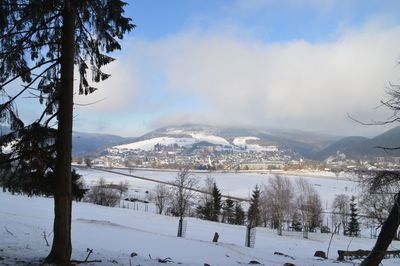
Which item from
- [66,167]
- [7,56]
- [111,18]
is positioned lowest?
[66,167]

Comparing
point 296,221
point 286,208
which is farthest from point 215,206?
point 296,221

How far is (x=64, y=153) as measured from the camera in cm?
913

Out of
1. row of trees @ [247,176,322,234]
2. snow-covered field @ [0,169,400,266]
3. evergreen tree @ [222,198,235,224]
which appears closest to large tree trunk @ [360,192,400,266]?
snow-covered field @ [0,169,400,266]

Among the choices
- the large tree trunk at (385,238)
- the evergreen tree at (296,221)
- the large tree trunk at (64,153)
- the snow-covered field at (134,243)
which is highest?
the large tree trunk at (64,153)

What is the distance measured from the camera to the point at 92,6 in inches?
351

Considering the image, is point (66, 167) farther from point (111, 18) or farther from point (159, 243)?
point (159, 243)

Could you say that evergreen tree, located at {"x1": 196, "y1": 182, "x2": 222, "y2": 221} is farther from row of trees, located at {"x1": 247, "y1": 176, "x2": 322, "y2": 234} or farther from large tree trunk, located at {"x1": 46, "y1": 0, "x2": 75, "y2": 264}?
large tree trunk, located at {"x1": 46, "y1": 0, "x2": 75, "y2": 264}

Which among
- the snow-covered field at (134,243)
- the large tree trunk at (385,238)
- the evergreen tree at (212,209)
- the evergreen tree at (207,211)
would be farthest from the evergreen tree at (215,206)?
the large tree trunk at (385,238)

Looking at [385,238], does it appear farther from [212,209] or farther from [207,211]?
[207,211]

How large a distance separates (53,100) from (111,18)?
2.29 meters

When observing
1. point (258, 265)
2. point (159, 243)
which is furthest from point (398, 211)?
point (159, 243)

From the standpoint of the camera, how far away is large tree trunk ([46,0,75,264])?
9047 mm

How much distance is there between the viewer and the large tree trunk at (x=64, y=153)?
9047 millimetres

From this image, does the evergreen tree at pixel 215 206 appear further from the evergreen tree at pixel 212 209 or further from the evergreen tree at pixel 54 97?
the evergreen tree at pixel 54 97
